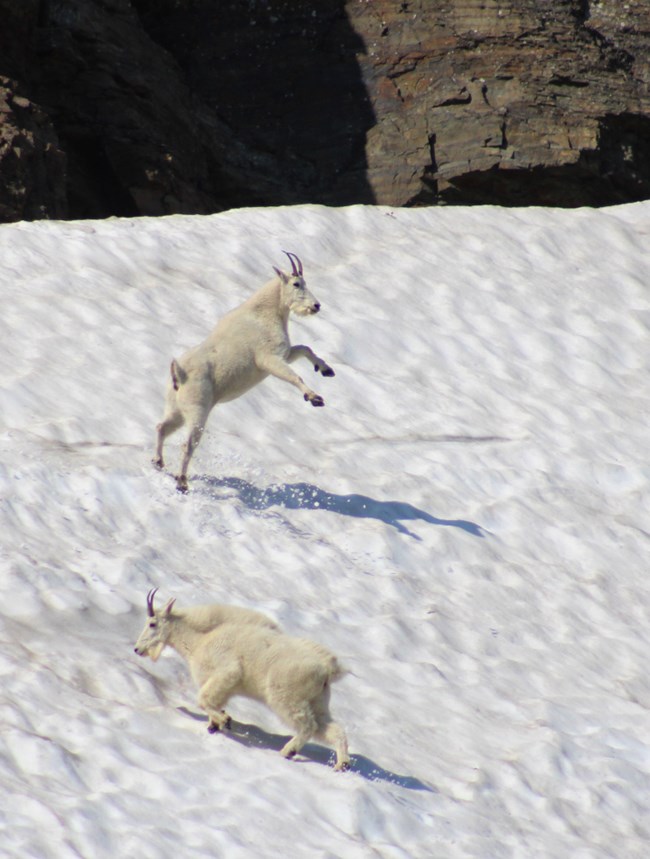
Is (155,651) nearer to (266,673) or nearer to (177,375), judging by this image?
(266,673)

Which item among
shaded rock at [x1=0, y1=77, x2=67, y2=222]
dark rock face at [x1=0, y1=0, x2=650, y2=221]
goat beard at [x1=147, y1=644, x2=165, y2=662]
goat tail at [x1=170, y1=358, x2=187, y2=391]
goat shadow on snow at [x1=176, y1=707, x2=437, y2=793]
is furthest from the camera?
dark rock face at [x1=0, y1=0, x2=650, y2=221]

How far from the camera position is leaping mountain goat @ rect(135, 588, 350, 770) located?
7.49 metres

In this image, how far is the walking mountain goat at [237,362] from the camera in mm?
11031

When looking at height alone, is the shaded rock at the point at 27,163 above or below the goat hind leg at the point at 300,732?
above

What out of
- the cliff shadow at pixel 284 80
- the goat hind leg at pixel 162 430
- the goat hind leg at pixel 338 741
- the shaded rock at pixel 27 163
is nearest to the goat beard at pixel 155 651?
the goat hind leg at pixel 338 741

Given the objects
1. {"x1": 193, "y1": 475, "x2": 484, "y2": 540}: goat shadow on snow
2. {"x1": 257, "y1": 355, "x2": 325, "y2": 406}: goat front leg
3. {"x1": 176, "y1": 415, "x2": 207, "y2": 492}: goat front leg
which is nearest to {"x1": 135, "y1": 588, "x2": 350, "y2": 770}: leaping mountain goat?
{"x1": 176, "y1": 415, "x2": 207, "y2": 492}: goat front leg

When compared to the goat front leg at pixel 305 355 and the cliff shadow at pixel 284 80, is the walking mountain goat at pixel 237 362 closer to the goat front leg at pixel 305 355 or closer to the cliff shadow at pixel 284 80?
the goat front leg at pixel 305 355

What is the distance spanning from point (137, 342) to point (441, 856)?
24.5ft

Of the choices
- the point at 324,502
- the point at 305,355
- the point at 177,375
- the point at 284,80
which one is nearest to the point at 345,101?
the point at 284,80

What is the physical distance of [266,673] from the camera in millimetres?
7555

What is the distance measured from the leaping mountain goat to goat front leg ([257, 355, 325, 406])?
3.42 meters

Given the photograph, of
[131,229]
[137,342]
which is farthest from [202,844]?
[131,229]

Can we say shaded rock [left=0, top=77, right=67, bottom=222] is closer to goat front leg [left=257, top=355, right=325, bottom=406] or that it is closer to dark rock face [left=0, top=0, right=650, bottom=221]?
dark rock face [left=0, top=0, right=650, bottom=221]

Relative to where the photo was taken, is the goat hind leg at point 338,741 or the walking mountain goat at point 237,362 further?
the walking mountain goat at point 237,362
